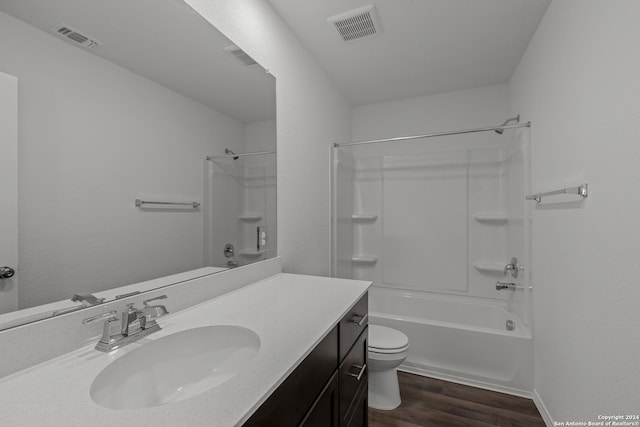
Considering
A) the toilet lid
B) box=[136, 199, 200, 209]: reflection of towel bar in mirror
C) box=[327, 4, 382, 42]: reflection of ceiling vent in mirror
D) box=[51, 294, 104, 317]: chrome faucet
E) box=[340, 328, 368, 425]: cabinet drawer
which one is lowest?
the toilet lid

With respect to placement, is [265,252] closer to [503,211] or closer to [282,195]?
[282,195]

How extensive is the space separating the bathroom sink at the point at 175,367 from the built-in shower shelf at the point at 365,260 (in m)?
2.27

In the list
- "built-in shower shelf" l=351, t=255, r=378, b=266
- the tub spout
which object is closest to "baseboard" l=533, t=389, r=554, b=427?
the tub spout

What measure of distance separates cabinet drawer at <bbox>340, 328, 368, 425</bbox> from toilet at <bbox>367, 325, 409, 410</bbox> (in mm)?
389

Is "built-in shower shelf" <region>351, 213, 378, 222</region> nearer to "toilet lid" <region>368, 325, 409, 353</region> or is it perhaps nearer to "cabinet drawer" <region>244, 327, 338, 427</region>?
"toilet lid" <region>368, 325, 409, 353</region>

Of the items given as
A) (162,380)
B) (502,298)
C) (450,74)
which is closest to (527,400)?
(502,298)

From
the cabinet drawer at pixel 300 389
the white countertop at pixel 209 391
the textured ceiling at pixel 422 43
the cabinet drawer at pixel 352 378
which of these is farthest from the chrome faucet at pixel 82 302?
the textured ceiling at pixel 422 43

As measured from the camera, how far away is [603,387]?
1.16 m

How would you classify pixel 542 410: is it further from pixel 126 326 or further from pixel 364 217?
pixel 126 326

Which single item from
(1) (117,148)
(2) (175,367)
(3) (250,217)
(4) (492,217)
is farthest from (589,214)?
(1) (117,148)

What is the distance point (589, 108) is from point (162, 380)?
1.94 metres

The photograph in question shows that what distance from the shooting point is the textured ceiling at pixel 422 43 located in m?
1.71

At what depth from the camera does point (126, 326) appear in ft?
2.71

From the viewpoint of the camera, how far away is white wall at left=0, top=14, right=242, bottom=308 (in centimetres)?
72
